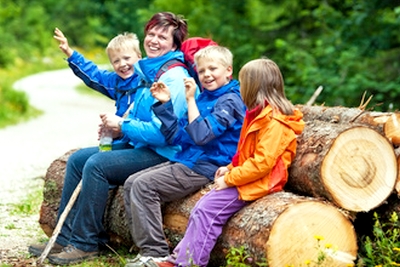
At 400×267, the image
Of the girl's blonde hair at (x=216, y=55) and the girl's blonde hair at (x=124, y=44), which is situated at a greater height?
the girl's blonde hair at (x=124, y=44)

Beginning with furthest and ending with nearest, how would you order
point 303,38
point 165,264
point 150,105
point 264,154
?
point 303,38, point 150,105, point 165,264, point 264,154

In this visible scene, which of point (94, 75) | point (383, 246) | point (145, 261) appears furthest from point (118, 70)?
point (383, 246)

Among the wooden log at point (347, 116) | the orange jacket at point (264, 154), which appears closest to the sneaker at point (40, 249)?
the orange jacket at point (264, 154)

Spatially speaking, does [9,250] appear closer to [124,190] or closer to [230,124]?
[124,190]

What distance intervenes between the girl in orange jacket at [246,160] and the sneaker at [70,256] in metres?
0.99

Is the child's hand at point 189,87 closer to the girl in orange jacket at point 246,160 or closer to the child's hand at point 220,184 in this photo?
the girl in orange jacket at point 246,160

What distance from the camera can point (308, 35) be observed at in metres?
17.6

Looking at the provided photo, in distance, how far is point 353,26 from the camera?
45.5 ft

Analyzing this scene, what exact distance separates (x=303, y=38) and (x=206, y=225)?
1306 cm

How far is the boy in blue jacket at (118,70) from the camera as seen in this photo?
19.1ft

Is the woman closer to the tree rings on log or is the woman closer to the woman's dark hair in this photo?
the woman's dark hair

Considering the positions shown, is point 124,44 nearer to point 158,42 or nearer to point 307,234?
point 158,42

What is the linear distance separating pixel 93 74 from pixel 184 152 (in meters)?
1.36

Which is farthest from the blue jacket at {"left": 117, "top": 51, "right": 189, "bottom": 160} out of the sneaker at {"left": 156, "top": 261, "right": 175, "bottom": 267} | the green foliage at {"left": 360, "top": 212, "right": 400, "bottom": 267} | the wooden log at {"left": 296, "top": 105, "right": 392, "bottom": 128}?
the green foliage at {"left": 360, "top": 212, "right": 400, "bottom": 267}
